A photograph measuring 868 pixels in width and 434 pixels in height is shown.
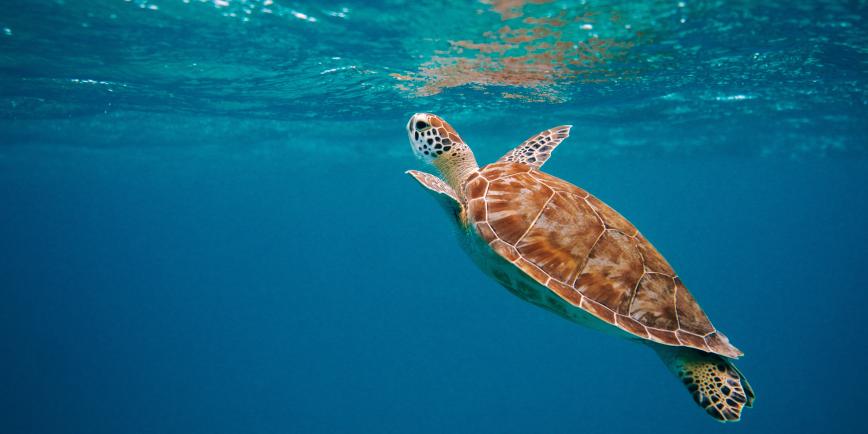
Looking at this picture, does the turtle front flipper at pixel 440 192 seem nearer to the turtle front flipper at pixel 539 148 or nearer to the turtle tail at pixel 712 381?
the turtle front flipper at pixel 539 148

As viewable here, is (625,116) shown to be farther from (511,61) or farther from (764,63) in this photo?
(511,61)

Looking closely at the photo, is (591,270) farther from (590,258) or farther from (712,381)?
(712,381)

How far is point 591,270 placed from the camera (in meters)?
3.61

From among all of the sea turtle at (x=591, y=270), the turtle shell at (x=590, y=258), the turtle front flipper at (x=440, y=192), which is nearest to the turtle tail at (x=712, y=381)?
the sea turtle at (x=591, y=270)

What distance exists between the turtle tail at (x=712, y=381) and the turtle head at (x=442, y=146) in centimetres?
265

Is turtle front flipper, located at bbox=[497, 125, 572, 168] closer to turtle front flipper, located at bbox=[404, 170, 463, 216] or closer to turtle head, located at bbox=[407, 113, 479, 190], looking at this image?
turtle head, located at bbox=[407, 113, 479, 190]

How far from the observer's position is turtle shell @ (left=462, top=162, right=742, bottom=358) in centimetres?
344

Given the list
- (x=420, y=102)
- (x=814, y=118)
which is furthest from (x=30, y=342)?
(x=814, y=118)

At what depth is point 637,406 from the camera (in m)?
34.0

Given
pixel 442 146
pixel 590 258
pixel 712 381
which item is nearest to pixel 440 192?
pixel 442 146

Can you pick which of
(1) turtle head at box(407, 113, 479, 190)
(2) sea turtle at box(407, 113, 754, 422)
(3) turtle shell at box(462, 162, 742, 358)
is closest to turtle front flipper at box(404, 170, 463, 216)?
(2) sea turtle at box(407, 113, 754, 422)

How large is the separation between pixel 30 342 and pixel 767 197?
278 ft

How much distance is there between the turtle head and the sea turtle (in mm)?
585

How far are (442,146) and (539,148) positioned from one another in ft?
4.95
